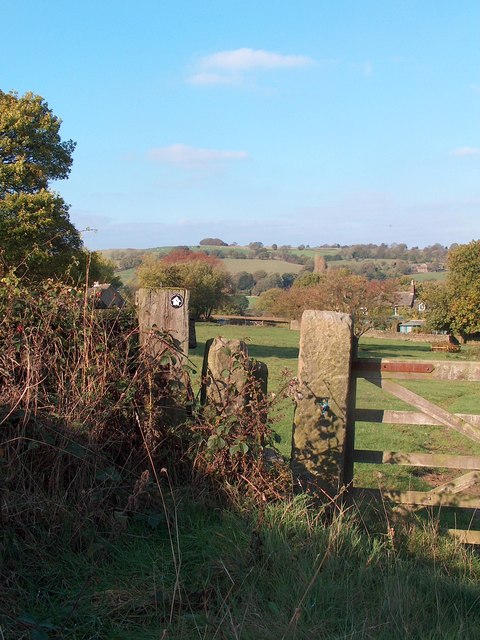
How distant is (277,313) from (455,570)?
6610 centimetres

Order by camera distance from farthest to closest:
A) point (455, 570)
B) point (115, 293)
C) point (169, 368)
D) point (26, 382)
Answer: point (115, 293) → point (169, 368) → point (26, 382) → point (455, 570)

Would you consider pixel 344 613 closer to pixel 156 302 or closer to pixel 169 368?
pixel 169 368

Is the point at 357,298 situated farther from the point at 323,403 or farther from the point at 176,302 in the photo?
the point at 323,403

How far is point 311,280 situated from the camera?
84250 millimetres

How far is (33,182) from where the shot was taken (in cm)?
2883

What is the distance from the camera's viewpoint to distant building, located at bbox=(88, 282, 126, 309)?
5.39 metres

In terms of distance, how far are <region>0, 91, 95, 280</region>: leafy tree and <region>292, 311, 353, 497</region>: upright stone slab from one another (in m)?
21.5

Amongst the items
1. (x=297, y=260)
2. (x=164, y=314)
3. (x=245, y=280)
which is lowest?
(x=164, y=314)

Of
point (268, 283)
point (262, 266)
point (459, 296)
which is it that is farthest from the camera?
point (262, 266)

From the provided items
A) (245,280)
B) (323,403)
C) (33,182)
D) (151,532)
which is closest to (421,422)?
(323,403)

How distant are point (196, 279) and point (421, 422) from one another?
6538 cm

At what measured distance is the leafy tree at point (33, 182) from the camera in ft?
85.8

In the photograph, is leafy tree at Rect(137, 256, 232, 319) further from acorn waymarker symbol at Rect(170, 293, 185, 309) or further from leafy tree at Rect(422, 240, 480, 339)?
acorn waymarker symbol at Rect(170, 293, 185, 309)

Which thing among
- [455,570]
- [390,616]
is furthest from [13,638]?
[455,570]
